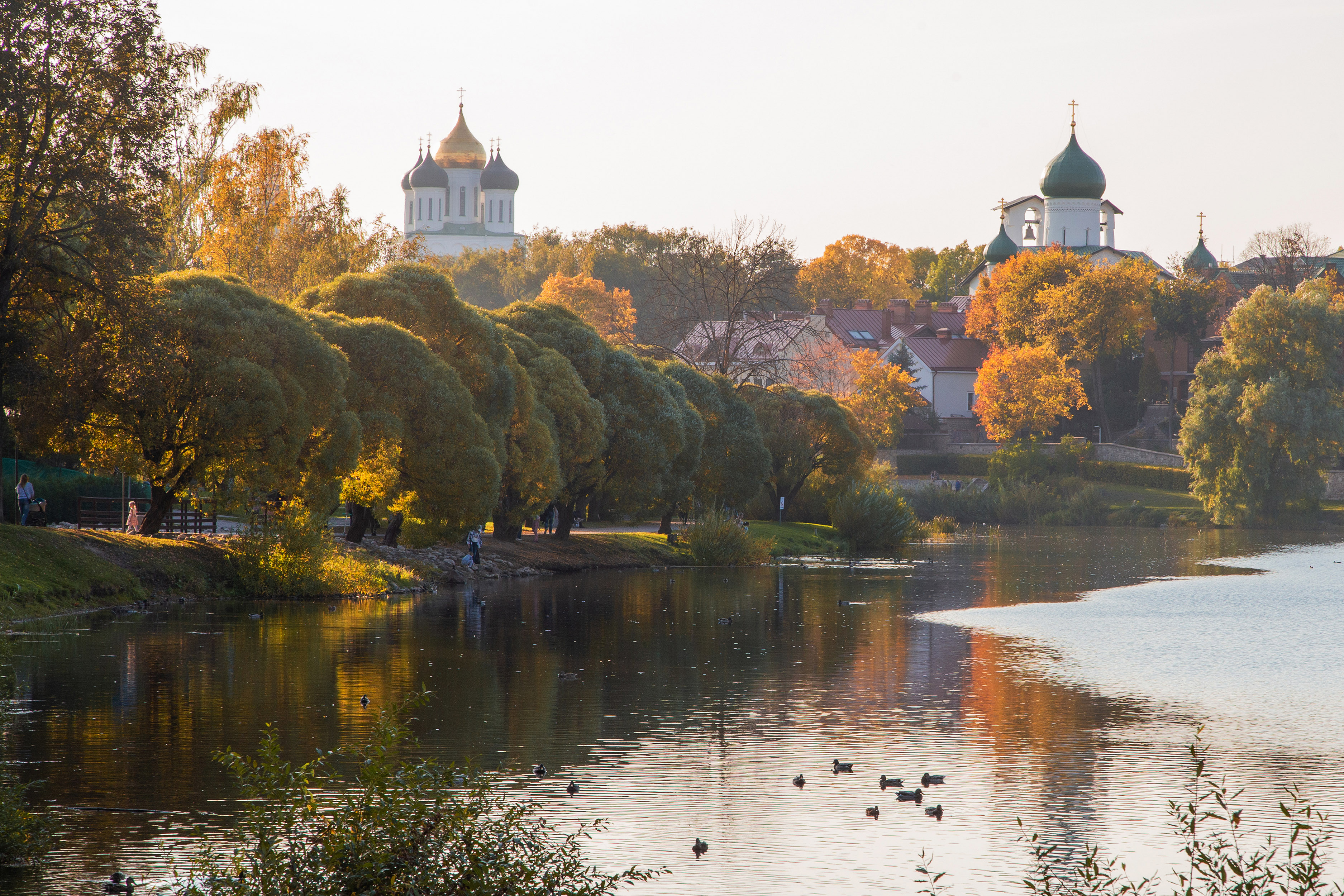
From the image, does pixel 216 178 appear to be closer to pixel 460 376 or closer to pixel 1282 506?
pixel 460 376

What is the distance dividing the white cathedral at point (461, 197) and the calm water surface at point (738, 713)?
135235mm

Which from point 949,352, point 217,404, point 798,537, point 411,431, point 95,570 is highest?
point 949,352

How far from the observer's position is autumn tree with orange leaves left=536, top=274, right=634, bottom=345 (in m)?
102

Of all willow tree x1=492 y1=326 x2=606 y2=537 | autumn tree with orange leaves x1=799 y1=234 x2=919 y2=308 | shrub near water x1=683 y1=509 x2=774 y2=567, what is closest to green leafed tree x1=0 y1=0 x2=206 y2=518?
willow tree x1=492 y1=326 x2=606 y2=537

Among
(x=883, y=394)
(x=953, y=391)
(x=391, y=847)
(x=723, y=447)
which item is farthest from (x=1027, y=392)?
(x=391, y=847)

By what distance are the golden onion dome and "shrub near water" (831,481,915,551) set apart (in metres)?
119

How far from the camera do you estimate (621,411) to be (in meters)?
44.7

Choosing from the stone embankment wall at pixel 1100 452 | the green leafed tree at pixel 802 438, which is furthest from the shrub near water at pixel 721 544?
the stone embankment wall at pixel 1100 452

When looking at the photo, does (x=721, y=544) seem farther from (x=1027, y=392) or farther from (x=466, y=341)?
(x=1027, y=392)

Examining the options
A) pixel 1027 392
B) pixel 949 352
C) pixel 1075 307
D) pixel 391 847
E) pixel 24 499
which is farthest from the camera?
pixel 949 352

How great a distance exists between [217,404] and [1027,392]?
65.7m

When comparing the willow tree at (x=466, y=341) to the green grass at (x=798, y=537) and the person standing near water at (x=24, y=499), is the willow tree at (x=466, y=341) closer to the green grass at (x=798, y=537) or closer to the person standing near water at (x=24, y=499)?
the person standing near water at (x=24, y=499)

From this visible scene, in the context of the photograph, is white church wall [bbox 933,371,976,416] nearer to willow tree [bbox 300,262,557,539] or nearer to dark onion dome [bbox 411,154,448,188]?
willow tree [bbox 300,262,557,539]

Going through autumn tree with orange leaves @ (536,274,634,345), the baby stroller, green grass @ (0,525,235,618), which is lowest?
green grass @ (0,525,235,618)
